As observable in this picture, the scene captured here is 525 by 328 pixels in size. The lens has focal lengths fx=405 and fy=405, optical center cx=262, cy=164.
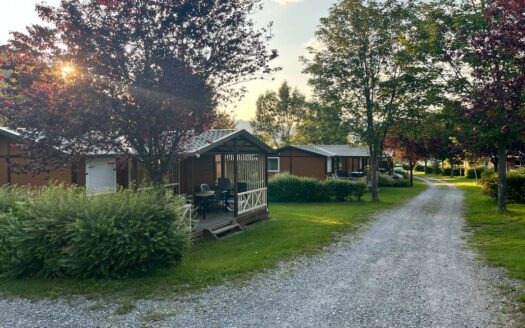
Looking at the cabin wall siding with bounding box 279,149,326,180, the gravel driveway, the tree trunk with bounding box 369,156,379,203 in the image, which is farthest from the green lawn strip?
the cabin wall siding with bounding box 279,149,326,180

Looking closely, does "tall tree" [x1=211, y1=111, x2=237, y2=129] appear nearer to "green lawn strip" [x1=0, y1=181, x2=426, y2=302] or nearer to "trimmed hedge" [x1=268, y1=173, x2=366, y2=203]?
"green lawn strip" [x1=0, y1=181, x2=426, y2=302]

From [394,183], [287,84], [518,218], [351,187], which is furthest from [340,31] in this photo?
[287,84]

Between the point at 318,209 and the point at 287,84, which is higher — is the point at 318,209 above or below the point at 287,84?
below

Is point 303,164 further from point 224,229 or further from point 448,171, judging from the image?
point 448,171

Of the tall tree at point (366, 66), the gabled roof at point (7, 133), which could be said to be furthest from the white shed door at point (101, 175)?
the tall tree at point (366, 66)

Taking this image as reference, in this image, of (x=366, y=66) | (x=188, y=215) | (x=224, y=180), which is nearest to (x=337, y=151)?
(x=366, y=66)

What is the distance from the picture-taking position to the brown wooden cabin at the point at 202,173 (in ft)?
39.8

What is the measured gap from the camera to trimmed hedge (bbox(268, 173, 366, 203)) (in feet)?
71.9

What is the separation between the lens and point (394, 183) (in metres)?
32.9

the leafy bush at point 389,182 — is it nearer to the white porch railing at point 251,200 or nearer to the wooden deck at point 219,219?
the white porch railing at point 251,200

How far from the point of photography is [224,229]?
12.1 metres

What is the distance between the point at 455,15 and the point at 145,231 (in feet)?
51.0

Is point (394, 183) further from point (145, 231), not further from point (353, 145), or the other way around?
point (145, 231)

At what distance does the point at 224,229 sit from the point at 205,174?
4.67 m
